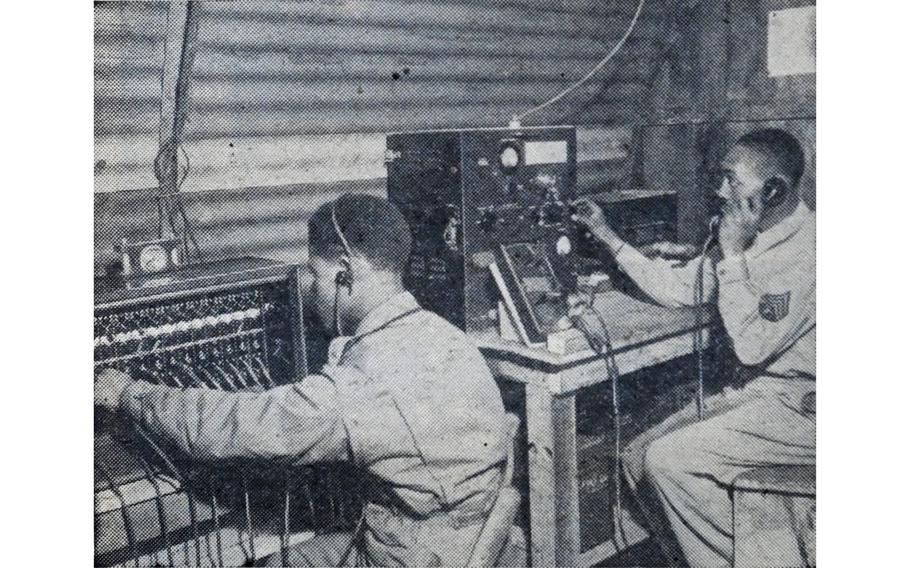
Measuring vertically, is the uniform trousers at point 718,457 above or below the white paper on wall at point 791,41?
below

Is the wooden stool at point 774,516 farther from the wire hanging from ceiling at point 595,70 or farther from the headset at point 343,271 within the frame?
the wire hanging from ceiling at point 595,70

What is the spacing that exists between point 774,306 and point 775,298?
0.03 m

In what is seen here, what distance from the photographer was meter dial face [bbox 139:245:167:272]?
2543 mm

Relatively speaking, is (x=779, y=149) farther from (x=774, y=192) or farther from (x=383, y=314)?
(x=383, y=314)

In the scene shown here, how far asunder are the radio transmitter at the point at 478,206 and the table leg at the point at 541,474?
429 mm

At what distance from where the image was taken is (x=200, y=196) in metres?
3.10

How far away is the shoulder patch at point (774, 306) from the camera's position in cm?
304

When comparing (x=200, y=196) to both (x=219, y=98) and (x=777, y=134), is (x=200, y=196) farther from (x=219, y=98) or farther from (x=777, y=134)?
(x=777, y=134)

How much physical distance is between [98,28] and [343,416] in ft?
5.66

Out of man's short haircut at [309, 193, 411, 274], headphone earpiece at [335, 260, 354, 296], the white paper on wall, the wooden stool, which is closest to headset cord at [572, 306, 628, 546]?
the wooden stool

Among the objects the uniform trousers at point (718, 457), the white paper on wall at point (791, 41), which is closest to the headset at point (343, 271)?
the uniform trousers at point (718, 457)

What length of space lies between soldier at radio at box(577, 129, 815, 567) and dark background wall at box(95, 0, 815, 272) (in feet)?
2.40

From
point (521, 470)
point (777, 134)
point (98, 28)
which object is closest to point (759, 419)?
point (521, 470)

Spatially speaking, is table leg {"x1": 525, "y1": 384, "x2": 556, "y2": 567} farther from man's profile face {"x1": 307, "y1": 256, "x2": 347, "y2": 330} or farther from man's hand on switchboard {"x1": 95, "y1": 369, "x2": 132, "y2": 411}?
man's hand on switchboard {"x1": 95, "y1": 369, "x2": 132, "y2": 411}
